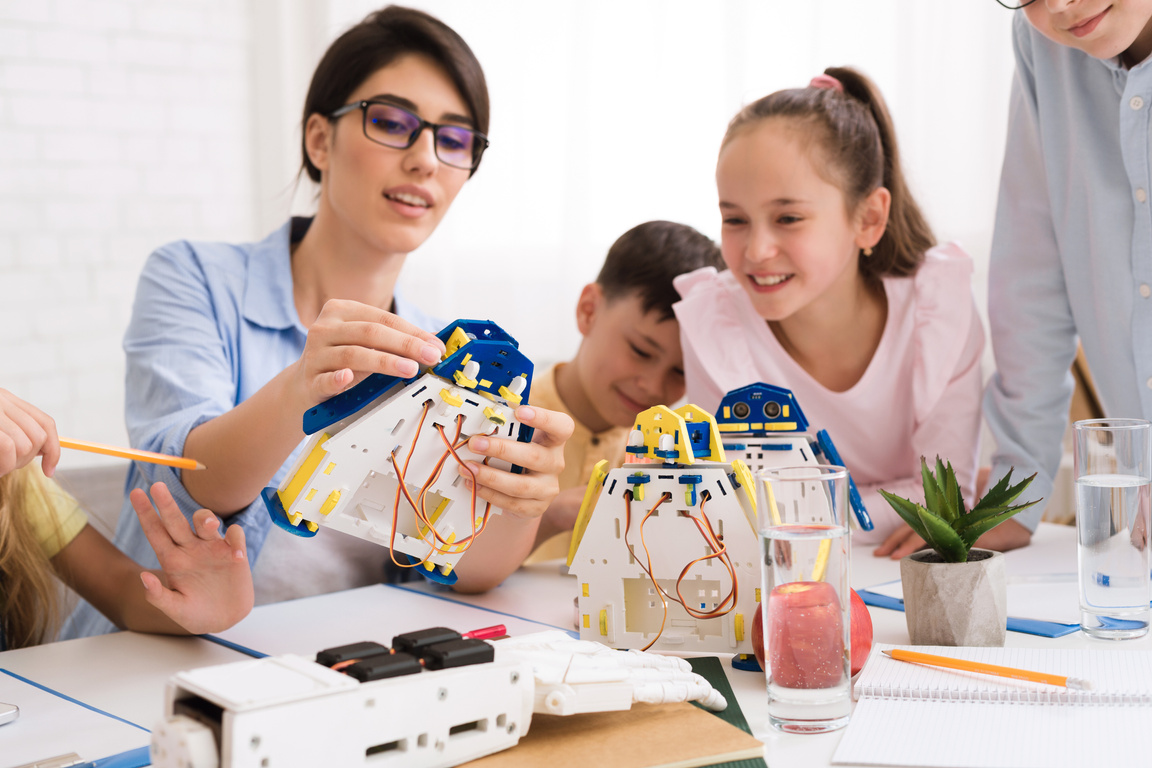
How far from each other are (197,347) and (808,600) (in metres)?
1.02

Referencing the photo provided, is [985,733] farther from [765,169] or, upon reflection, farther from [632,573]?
[765,169]

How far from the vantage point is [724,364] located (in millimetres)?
1685

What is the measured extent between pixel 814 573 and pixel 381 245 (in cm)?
103

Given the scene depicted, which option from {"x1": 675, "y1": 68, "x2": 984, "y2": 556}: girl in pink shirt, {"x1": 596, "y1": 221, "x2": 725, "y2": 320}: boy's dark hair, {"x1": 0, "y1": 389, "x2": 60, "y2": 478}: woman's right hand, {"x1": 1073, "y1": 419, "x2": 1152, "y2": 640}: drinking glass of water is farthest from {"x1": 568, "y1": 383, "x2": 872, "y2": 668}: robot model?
{"x1": 596, "y1": 221, "x2": 725, "y2": 320}: boy's dark hair

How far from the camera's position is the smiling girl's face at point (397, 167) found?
1.55m

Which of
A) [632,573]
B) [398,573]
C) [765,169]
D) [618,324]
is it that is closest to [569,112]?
[618,324]

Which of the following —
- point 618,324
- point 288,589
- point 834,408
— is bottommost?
point 288,589

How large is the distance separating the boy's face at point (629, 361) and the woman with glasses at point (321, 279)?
385 millimetres

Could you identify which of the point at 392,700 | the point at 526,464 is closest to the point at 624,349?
the point at 526,464

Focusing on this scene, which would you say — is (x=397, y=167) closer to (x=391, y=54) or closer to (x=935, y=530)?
(x=391, y=54)

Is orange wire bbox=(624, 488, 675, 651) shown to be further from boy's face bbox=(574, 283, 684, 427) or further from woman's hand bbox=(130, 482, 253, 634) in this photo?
boy's face bbox=(574, 283, 684, 427)

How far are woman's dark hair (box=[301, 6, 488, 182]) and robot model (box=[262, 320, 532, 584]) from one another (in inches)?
31.1

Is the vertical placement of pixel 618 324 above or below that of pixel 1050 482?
above

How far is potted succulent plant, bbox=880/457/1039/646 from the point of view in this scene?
3.11ft
